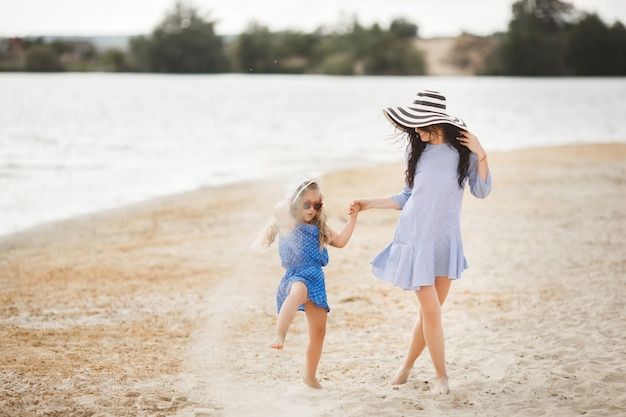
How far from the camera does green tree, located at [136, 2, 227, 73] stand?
4291 inches

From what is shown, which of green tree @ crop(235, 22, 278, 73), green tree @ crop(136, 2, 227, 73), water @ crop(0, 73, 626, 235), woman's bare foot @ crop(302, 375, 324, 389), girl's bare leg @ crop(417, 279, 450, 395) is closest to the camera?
girl's bare leg @ crop(417, 279, 450, 395)

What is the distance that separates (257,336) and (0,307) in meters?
2.79

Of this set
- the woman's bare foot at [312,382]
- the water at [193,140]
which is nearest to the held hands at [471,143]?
the water at [193,140]

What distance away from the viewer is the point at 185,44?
113500mm

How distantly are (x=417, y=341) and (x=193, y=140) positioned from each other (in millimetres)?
29979

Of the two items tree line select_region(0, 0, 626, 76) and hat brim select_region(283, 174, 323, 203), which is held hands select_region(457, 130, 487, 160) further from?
tree line select_region(0, 0, 626, 76)

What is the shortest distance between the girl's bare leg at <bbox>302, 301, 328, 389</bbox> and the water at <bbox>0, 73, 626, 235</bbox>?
1120 millimetres

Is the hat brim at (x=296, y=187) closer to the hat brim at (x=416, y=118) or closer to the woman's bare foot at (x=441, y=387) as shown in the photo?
the hat brim at (x=416, y=118)

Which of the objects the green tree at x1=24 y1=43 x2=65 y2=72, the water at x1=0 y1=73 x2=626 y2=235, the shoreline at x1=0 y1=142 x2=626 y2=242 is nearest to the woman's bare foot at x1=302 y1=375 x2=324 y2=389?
the water at x1=0 y1=73 x2=626 y2=235

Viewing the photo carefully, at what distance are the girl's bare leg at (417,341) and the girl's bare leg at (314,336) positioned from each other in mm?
540

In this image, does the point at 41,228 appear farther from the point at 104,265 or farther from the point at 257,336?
the point at 257,336

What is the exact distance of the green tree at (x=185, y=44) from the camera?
4291 inches

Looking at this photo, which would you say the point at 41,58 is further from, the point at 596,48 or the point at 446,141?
the point at 446,141

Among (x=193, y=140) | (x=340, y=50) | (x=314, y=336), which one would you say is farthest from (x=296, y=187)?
(x=340, y=50)
